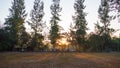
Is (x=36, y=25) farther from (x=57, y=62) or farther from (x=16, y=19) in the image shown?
(x=57, y=62)

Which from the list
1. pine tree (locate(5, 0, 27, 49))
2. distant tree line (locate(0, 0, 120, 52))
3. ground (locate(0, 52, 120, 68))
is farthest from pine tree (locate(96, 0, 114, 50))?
ground (locate(0, 52, 120, 68))

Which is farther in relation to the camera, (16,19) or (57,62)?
(16,19)

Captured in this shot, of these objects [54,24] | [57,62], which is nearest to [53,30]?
[54,24]

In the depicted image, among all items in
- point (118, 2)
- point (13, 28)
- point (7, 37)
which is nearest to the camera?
point (118, 2)

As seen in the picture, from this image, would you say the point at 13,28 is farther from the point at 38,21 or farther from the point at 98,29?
the point at 98,29

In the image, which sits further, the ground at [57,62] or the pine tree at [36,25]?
the pine tree at [36,25]

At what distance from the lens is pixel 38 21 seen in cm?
6631

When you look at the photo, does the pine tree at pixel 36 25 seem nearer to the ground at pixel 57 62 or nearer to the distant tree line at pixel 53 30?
the distant tree line at pixel 53 30

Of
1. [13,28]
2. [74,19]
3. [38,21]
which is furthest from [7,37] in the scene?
[74,19]

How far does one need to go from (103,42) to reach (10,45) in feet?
86.3

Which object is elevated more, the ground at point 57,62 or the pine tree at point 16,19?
the pine tree at point 16,19

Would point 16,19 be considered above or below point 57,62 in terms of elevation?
above

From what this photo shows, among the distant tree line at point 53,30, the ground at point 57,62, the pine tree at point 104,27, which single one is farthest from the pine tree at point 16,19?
the ground at point 57,62

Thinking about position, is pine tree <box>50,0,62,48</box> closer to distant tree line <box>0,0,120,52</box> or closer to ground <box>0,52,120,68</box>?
distant tree line <box>0,0,120,52</box>
